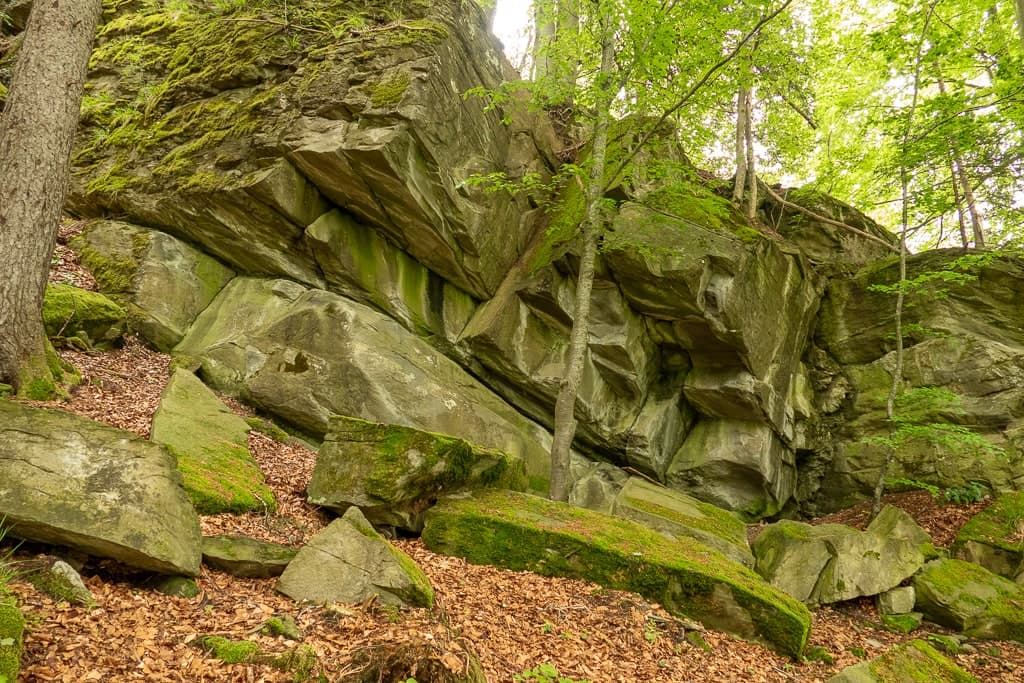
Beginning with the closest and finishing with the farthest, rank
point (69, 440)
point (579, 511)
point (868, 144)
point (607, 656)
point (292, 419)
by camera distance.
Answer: point (69, 440) → point (607, 656) → point (579, 511) → point (292, 419) → point (868, 144)

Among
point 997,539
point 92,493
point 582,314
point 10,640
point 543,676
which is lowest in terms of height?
point 543,676

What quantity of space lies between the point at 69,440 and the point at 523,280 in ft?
34.3

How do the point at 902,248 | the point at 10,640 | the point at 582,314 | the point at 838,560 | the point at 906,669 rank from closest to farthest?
the point at 10,640 < the point at 906,669 < the point at 838,560 < the point at 582,314 < the point at 902,248

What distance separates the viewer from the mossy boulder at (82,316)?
28.1 ft

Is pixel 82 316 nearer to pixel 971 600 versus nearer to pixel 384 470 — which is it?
pixel 384 470

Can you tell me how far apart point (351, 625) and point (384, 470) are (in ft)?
9.00

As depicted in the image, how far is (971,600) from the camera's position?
8.22m

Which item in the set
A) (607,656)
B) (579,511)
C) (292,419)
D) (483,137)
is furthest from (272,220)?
(607,656)

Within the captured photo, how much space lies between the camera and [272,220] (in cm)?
1142

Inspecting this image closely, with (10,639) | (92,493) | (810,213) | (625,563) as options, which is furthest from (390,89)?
(810,213)

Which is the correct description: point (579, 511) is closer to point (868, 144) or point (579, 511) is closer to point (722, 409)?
point (722, 409)

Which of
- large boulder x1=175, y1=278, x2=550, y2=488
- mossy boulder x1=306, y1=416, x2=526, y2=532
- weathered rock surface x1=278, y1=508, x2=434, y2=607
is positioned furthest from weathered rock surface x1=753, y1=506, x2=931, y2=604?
weathered rock surface x1=278, y1=508, x2=434, y2=607

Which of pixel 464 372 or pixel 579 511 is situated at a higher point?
pixel 464 372

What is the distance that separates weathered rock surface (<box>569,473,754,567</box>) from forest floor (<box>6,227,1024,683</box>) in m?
1.60
